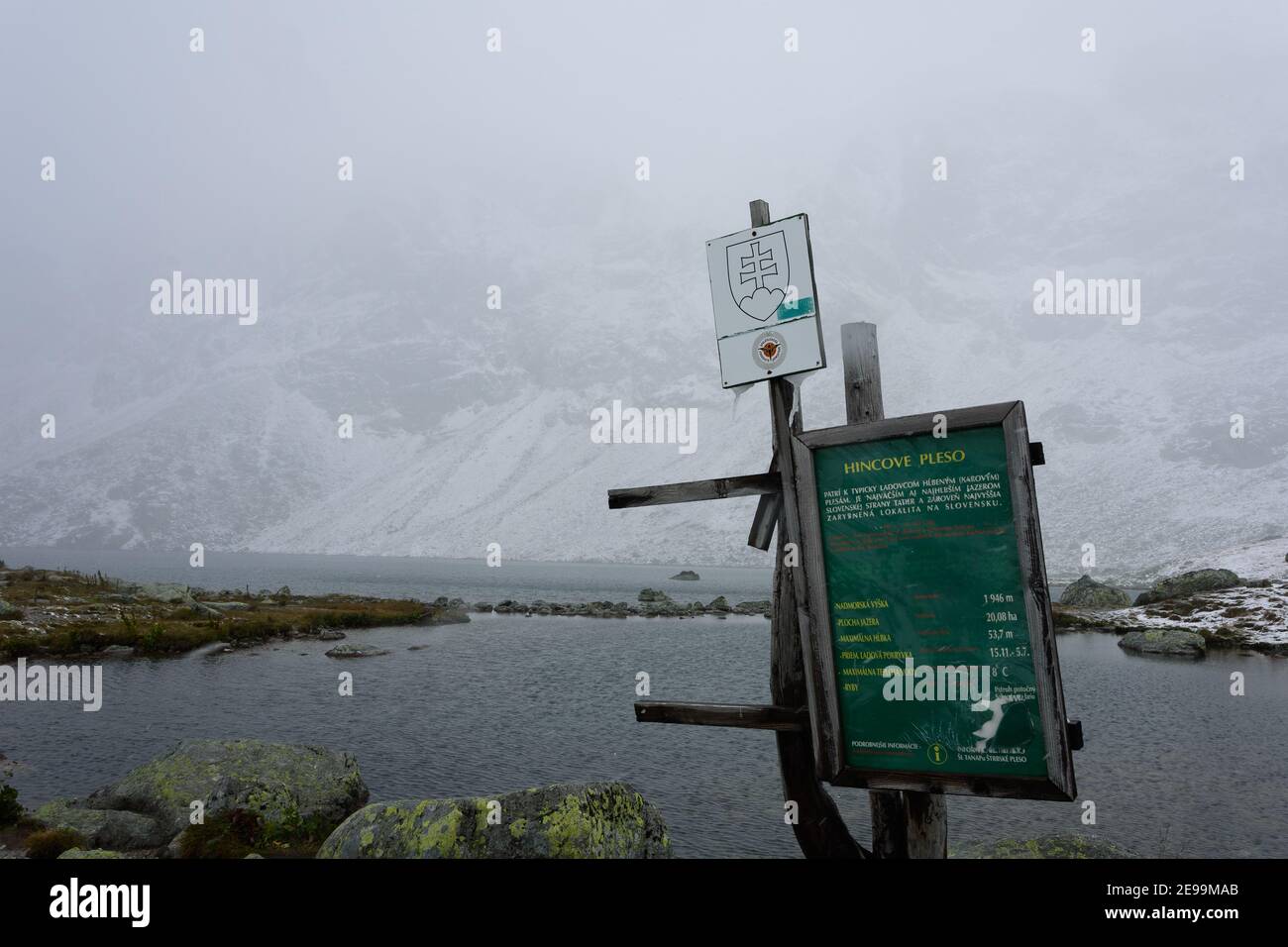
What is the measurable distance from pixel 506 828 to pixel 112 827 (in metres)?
9.79

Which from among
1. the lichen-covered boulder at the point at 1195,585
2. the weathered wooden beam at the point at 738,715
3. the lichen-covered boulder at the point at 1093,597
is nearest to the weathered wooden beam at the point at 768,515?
the weathered wooden beam at the point at 738,715

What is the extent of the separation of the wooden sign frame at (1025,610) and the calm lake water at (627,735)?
1029 cm

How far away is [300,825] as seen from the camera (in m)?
15.1

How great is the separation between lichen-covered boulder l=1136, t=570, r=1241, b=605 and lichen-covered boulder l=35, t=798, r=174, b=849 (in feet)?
305

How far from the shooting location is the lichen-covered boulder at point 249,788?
14.9m

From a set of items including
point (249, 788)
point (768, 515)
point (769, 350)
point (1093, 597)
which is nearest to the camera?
point (769, 350)

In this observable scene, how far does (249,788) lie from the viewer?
50.2 ft

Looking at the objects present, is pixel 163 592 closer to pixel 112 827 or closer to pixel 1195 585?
pixel 112 827

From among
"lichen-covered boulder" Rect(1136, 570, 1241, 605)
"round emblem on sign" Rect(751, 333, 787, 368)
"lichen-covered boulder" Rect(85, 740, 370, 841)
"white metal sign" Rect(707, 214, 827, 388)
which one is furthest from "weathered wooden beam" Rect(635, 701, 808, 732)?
"lichen-covered boulder" Rect(1136, 570, 1241, 605)

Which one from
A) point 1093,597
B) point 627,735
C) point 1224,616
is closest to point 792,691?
point 627,735

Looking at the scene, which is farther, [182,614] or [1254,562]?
[1254,562]

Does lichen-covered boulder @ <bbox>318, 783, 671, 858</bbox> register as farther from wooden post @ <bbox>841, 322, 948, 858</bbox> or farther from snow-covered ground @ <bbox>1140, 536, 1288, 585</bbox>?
snow-covered ground @ <bbox>1140, 536, 1288, 585</bbox>

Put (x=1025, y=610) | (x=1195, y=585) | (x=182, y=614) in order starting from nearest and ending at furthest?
(x=1025, y=610) → (x=182, y=614) → (x=1195, y=585)
